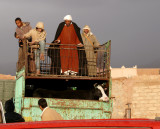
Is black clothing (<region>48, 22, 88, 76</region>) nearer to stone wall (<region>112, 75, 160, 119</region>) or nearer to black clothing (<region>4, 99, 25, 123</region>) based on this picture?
black clothing (<region>4, 99, 25, 123</region>)

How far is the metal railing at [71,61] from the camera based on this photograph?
37.6 feet

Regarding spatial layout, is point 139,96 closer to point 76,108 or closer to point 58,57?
point 58,57

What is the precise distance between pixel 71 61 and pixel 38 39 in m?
1.25

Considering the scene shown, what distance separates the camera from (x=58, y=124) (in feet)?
9.59

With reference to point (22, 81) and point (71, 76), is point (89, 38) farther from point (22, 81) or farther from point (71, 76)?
point (22, 81)

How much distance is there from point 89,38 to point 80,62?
1.26 metres

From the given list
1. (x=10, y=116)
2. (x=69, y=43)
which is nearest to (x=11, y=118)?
(x=10, y=116)

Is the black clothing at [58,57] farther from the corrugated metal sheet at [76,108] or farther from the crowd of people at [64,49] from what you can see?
the corrugated metal sheet at [76,108]

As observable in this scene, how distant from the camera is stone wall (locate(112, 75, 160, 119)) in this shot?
78.6 feet

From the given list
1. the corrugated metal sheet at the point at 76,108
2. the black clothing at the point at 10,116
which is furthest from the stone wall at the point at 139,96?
the black clothing at the point at 10,116

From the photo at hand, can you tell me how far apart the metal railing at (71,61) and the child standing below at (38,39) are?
0.03 metres

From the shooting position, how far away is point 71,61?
1201 centimetres

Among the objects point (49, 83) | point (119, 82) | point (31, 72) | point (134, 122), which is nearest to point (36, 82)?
point (49, 83)

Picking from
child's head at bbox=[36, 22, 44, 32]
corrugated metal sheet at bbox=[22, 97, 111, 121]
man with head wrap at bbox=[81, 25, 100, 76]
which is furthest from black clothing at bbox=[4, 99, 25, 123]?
man with head wrap at bbox=[81, 25, 100, 76]
